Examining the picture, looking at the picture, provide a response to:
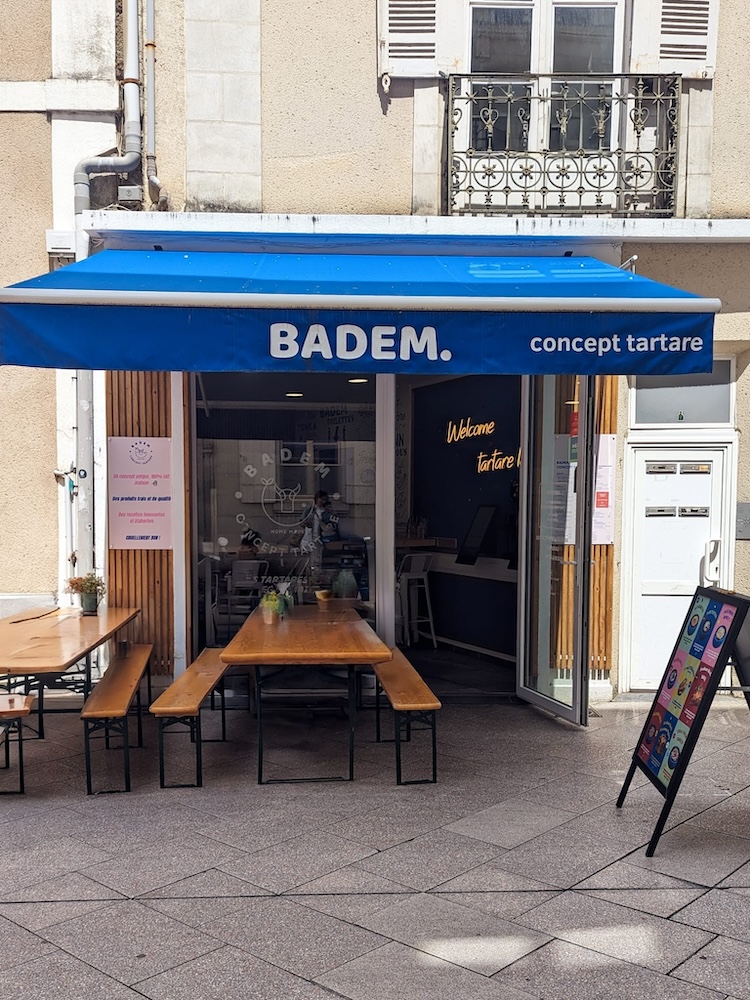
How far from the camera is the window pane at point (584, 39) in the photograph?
7.61m

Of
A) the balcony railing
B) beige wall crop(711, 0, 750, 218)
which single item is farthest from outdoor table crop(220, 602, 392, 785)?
beige wall crop(711, 0, 750, 218)

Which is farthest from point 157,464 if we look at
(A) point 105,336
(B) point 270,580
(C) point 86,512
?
(A) point 105,336

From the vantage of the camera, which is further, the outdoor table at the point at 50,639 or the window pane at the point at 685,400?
the window pane at the point at 685,400

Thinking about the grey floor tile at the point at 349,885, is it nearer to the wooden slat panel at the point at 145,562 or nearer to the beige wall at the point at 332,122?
the wooden slat panel at the point at 145,562

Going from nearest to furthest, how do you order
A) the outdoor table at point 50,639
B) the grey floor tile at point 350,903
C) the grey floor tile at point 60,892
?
the grey floor tile at point 350,903 < the grey floor tile at point 60,892 < the outdoor table at point 50,639

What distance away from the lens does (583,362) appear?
17.2ft

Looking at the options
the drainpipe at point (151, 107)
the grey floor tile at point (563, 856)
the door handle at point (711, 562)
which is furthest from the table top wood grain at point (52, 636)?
the door handle at point (711, 562)

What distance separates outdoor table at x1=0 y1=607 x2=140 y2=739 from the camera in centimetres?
518

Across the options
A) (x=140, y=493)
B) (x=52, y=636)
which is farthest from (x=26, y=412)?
(x=52, y=636)

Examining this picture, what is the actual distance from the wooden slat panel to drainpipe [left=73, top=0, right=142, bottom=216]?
141 centimetres

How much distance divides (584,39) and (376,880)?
21.6 ft

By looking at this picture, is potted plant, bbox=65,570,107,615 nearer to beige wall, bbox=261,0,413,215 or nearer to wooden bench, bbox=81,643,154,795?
wooden bench, bbox=81,643,154,795

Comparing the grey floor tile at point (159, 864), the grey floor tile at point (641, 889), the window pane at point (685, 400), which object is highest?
the window pane at point (685, 400)

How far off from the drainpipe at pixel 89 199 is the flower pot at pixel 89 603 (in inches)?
23.6
